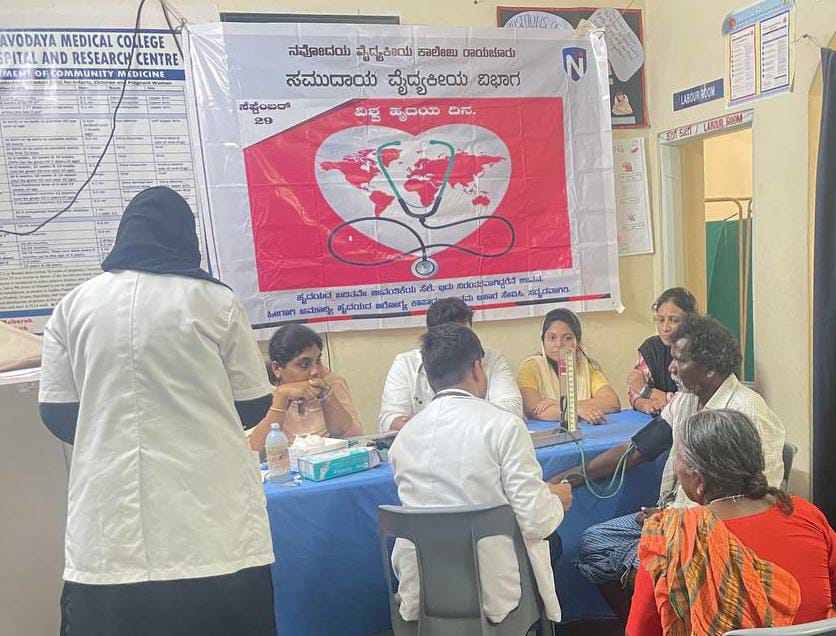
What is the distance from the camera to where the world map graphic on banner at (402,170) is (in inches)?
113

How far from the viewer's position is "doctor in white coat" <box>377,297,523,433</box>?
261cm

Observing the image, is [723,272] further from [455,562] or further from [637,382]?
[455,562]

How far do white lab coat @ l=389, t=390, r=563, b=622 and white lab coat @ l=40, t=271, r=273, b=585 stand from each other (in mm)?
520

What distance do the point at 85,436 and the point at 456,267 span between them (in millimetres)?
2179

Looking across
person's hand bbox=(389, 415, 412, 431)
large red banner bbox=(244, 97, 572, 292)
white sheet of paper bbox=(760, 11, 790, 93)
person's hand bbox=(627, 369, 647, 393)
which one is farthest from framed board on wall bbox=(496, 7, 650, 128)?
person's hand bbox=(389, 415, 412, 431)

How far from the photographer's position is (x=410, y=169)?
3107mm

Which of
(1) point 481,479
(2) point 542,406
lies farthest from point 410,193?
(1) point 481,479

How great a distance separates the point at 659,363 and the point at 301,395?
64.9 inches

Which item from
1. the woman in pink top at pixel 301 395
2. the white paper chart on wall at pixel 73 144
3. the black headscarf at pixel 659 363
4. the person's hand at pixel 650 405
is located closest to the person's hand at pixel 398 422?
the woman in pink top at pixel 301 395

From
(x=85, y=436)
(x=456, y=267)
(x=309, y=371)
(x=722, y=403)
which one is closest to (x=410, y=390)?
(x=309, y=371)

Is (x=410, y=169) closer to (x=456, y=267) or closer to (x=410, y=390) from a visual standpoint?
(x=456, y=267)

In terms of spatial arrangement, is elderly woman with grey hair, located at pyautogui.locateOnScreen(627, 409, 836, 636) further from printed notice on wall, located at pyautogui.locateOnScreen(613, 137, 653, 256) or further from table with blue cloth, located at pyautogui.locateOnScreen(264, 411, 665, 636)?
printed notice on wall, located at pyautogui.locateOnScreen(613, 137, 653, 256)

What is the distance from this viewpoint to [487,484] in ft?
5.19

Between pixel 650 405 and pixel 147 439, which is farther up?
pixel 147 439
